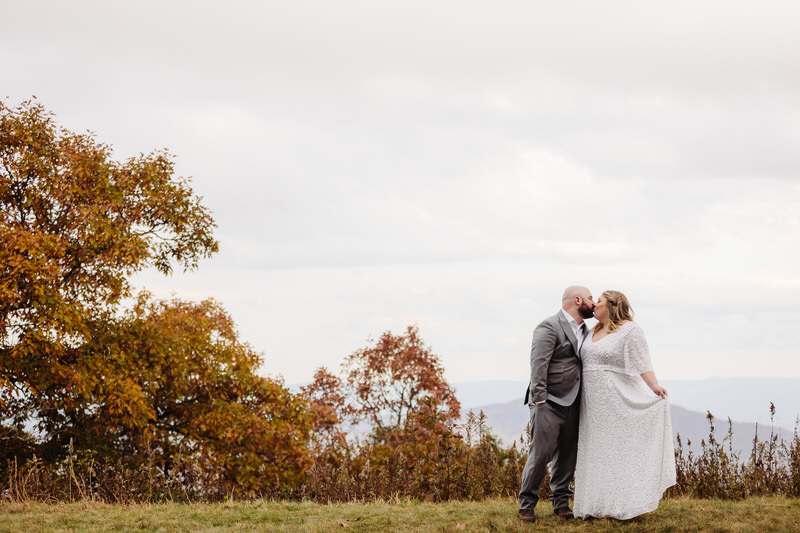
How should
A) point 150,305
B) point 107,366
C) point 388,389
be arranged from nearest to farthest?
1. point 107,366
2. point 150,305
3. point 388,389

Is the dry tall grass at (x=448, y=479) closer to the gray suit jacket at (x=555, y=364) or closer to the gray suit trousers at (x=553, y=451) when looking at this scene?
the gray suit trousers at (x=553, y=451)

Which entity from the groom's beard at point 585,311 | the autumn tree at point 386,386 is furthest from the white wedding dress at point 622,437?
the autumn tree at point 386,386

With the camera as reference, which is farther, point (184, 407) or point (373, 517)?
point (184, 407)

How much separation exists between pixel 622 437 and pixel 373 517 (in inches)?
105

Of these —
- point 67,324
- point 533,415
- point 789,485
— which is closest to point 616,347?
point 533,415

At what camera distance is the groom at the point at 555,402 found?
6.61 metres

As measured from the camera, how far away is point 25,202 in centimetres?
1300

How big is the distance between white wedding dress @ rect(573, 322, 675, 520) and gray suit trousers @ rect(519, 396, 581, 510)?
0.19 meters

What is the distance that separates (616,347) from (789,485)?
11.9ft

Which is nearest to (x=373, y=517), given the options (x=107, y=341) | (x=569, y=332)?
(x=569, y=332)

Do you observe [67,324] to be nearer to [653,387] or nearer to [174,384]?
[174,384]

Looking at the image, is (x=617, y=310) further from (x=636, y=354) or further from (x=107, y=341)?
(x=107, y=341)

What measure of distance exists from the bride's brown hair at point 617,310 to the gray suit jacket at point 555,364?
1.30 feet

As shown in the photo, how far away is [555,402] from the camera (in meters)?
6.65
